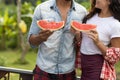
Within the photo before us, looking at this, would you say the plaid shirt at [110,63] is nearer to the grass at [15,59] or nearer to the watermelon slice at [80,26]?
the watermelon slice at [80,26]

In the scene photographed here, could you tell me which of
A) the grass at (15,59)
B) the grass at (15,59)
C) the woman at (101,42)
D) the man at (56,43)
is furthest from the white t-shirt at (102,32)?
the grass at (15,59)

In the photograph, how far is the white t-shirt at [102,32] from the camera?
9.16ft

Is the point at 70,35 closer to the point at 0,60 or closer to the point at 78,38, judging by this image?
the point at 78,38

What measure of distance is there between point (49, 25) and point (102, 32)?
1.33 ft

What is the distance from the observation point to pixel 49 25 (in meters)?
2.83

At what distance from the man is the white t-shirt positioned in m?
0.12

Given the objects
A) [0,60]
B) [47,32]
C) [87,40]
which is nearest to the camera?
[47,32]

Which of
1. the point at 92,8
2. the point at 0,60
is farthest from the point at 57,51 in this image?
the point at 0,60

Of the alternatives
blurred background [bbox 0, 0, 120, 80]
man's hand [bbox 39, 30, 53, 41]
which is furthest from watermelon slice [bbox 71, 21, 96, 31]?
blurred background [bbox 0, 0, 120, 80]

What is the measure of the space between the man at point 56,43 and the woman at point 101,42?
111 mm

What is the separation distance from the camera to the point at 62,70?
9.79 ft

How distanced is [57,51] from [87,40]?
255 millimetres

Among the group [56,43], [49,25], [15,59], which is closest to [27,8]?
[15,59]

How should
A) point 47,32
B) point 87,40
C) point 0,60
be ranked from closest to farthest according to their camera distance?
point 47,32
point 87,40
point 0,60
